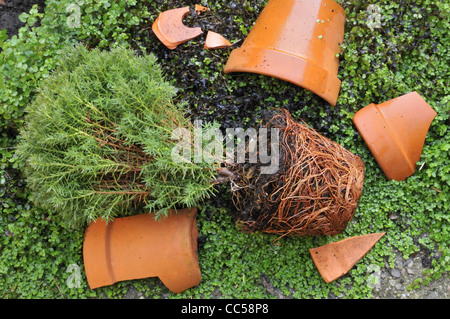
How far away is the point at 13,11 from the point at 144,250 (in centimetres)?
234

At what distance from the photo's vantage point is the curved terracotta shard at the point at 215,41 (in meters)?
3.24

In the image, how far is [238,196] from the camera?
2.83 m

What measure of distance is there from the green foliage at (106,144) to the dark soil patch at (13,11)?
1290mm

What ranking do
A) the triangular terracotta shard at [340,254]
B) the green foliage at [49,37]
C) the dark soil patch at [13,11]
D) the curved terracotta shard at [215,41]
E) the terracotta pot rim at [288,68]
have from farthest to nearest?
the dark soil patch at [13,11]
the curved terracotta shard at [215,41]
the green foliage at [49,37]
the triangular terracotta shard at [340,254]
the terracotta pot rim at [288,68]

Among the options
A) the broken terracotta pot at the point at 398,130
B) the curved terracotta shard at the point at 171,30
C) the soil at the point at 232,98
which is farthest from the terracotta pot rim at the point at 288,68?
the curved terracotta shard at the point at 171,30

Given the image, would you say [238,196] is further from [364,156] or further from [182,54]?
[182,54]

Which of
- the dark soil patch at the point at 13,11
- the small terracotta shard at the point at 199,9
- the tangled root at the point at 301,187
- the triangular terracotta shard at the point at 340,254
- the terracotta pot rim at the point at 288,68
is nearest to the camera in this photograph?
the tangled root at the point at 301,187

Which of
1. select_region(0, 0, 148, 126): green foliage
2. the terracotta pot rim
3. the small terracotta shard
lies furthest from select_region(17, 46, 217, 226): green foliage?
the small terracotta shard

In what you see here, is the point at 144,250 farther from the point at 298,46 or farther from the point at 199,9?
the point at 199,9

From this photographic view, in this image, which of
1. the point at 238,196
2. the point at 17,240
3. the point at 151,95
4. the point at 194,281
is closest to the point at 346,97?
the point at 238,196

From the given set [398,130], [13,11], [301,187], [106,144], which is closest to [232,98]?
[301,187]

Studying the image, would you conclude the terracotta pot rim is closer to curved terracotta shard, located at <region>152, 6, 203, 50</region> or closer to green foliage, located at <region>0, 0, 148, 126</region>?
curved terracotta shard, located at <region>152, 6, 203, 50</region>

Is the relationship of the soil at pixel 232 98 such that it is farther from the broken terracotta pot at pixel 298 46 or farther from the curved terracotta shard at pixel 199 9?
the broken terracotta pot at pixel 298 46

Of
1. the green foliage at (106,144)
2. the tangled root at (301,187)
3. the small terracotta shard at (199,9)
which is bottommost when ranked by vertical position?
the tangled root at (301,187)
